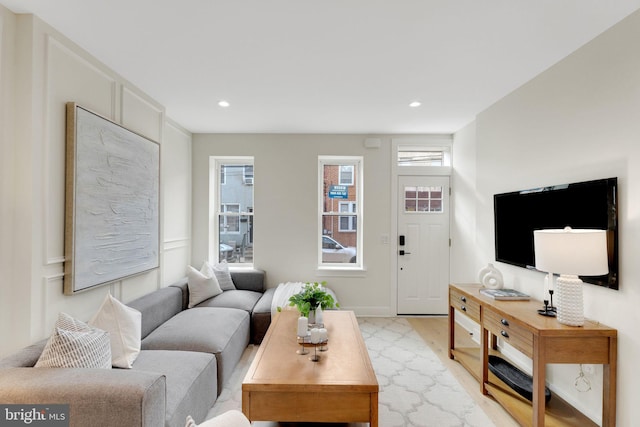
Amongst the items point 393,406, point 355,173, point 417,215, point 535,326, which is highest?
point 355,173

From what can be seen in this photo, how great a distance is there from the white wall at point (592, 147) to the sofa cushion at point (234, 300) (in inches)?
104

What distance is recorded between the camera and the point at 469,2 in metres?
1.69

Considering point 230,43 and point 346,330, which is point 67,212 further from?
point 346,330

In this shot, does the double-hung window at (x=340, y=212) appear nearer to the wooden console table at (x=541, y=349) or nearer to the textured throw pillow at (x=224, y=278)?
the textured throw pillow at (x=224, y=278)

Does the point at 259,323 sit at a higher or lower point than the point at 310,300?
lower

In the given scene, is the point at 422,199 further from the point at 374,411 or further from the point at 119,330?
the point at 119,330

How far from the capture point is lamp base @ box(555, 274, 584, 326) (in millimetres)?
1895

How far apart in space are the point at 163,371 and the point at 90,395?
25.7 inches

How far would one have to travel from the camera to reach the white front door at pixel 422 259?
4.30m

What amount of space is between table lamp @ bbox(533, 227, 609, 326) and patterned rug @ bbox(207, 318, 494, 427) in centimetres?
95

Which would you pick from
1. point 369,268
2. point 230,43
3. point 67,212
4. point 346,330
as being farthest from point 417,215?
point 67,212

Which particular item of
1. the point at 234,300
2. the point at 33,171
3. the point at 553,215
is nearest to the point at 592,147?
the point at 553,215

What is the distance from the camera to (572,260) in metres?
1.85

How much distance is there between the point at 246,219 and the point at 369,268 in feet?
6.20
